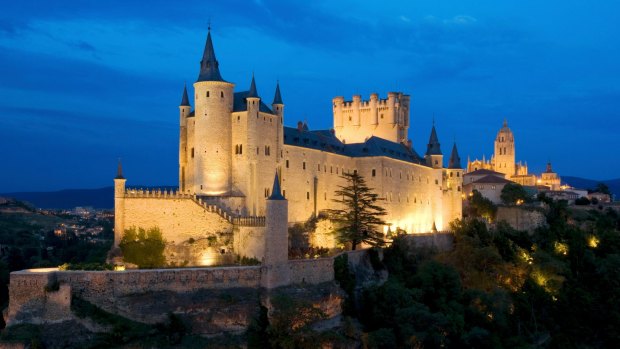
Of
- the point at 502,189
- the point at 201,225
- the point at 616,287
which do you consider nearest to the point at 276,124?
the point at 201,225

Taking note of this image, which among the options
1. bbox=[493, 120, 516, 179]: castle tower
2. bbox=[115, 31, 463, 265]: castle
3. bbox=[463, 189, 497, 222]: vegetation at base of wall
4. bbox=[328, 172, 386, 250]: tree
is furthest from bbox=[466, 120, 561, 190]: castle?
bbox=[328, 172, 386, 250]: tree

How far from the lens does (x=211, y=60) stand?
50625 mm

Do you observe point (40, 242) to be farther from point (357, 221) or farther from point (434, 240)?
point (434, 240)

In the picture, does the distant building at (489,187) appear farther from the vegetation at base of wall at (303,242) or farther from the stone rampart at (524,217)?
the vegetation at base of wall at (303,242)

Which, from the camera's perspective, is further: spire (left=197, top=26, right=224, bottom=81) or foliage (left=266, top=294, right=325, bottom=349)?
spire (left=197, top=26, right=224, bottom=81)

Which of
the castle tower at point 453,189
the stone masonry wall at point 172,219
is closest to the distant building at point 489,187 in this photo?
the castle tower at point 453,189

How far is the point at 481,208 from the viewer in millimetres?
76062

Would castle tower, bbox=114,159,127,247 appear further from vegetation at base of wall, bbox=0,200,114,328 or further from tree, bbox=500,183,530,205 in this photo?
tree, bbox=500,183,530,205

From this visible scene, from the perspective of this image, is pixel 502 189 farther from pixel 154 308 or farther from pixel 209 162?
pixel 154 308

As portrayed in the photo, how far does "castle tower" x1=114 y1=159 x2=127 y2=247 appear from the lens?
4584 centimetres

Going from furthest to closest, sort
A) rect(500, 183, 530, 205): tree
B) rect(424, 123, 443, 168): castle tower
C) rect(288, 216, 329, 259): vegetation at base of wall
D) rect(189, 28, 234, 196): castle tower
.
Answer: rect(500, 183, 530, 205): tree < rect(424, 123, 443, 168): castle tower < rect(189, 28, 234, 196): castle tower < rect(288, 216, 329, 259): vegetation at base of wall

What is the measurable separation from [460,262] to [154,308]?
27554 millimetres

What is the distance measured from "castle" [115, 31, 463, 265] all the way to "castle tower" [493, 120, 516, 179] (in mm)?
55691

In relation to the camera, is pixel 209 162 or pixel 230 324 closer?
pixel 230 324
